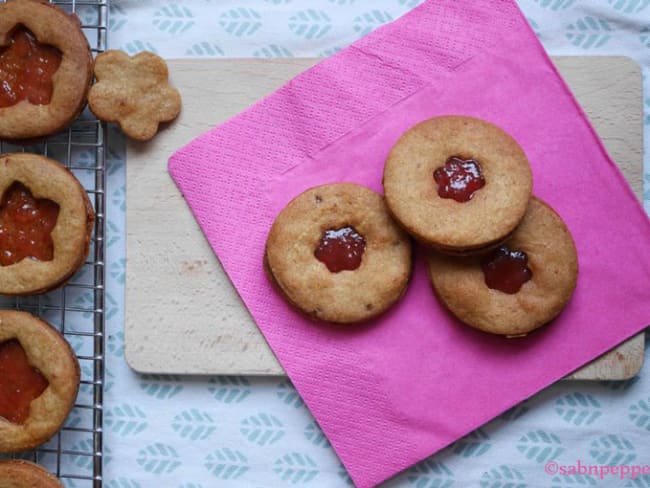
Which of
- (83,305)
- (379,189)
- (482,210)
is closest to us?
(482,210)

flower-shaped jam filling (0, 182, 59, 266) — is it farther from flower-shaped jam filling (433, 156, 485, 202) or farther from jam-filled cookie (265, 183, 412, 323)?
flower-shaped jam filling (433, 156, 485, 202)

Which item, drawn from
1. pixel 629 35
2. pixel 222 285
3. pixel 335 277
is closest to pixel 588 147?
pixel 629 35

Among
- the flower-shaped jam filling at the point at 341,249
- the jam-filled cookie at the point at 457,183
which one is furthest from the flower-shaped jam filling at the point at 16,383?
the jam-filled cookie at the point at 457,183

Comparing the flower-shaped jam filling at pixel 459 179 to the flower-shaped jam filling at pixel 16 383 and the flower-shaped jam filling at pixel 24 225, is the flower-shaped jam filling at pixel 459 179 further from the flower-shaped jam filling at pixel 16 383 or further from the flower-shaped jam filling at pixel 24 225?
the flower-shaped jam filling at pixel 16 383

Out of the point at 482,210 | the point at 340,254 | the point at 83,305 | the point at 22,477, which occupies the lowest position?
the point at 22,477

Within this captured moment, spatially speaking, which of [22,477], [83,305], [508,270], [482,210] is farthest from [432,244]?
[22,477]

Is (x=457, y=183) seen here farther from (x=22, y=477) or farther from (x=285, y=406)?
(x=22, y=477)
